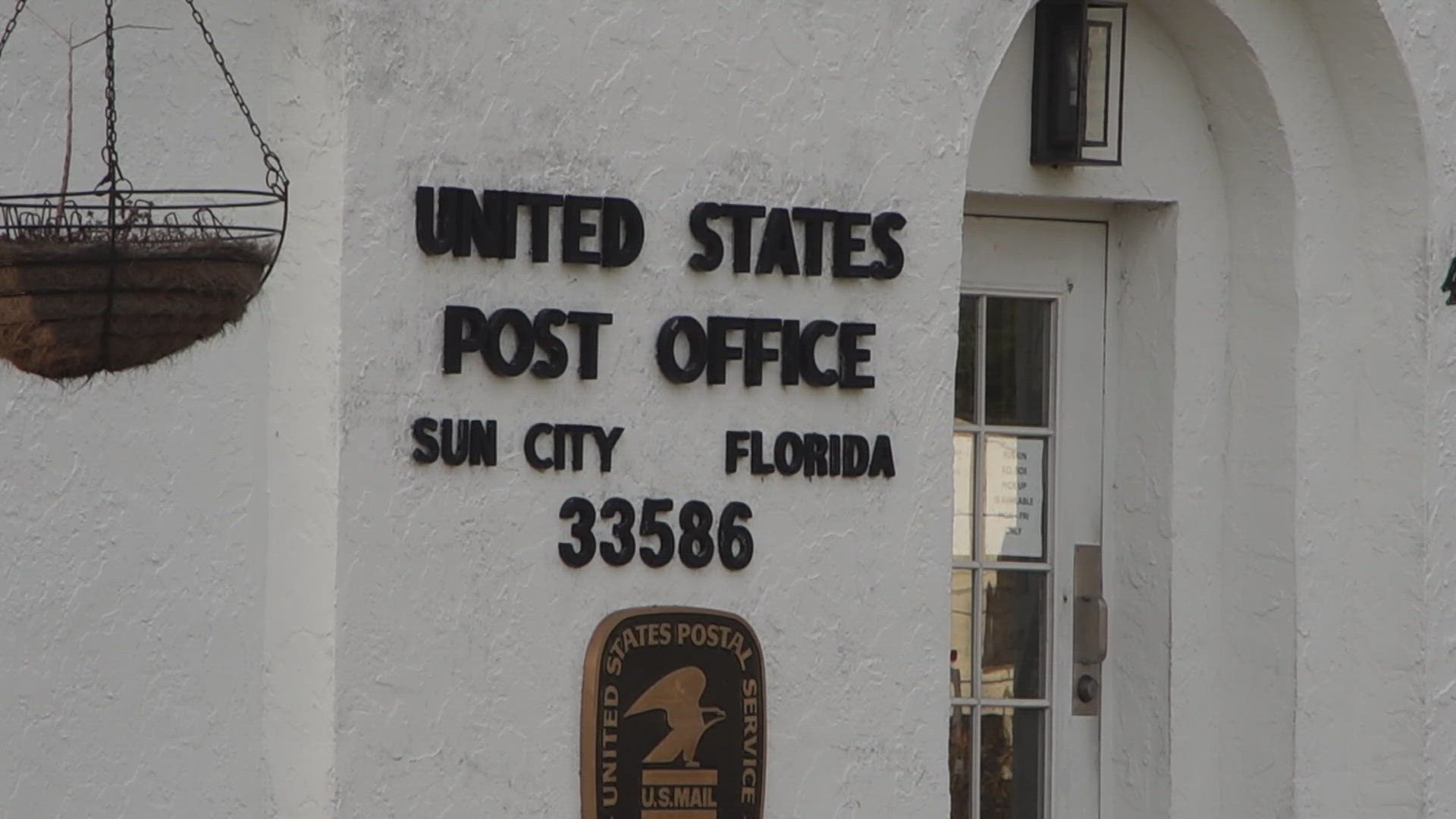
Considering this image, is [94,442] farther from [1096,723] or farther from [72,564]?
[1096,723]

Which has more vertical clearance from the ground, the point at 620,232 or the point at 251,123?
the point at 251,123

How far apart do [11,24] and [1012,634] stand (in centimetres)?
303

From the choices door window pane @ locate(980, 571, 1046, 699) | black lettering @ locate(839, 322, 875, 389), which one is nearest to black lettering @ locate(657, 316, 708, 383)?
black lettering @ locate(839, 322, 875, 389)

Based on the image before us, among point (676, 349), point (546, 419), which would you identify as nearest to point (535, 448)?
point (546, 419)

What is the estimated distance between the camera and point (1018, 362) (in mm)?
6047

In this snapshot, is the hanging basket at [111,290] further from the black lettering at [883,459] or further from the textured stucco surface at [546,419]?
the black lettering at [883,459]

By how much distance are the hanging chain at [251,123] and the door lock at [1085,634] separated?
2443 mm

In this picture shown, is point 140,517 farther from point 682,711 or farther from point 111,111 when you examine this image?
point 682,711

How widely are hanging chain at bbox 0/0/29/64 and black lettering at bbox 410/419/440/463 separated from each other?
110 centimetres

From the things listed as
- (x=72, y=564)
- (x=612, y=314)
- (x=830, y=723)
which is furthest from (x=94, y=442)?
(x=830, y=723)

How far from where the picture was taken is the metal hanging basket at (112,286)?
3.94 metres

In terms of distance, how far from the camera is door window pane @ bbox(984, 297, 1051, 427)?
6008 mm

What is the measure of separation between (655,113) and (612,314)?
1.50 feet

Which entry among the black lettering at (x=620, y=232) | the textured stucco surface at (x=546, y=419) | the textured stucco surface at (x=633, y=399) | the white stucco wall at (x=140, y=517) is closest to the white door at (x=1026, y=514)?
the textured stucco surface at (x=546, y=419)
